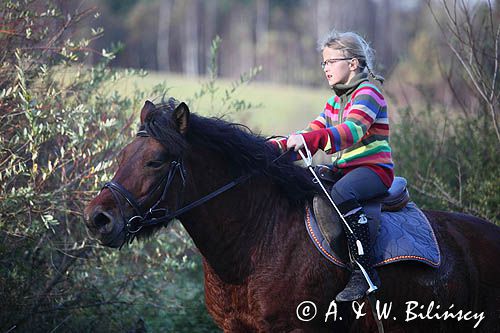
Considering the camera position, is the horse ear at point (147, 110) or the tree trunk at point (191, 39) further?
the tree trunk at point (191, 39)

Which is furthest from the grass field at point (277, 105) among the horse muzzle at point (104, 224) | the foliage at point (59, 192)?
the horse muzzle at point (104, 224)

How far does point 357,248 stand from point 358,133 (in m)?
0.80

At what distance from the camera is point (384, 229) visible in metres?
4.55

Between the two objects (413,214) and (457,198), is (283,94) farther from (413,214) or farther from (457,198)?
(413,214)

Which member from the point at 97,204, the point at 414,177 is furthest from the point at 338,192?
the point at 414,177

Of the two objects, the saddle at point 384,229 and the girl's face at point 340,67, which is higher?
the girl's face at point 340,67

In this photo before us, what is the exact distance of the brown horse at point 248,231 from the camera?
3.94m

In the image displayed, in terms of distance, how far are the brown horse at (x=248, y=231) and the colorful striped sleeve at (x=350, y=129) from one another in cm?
37

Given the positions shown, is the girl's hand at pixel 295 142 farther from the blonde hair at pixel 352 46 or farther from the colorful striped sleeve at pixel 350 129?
the blonde hair at pixel 352 46

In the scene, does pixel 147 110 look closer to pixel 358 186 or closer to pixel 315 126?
pixel 315 126

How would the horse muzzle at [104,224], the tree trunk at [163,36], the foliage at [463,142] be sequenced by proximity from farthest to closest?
the tree trunk at [163,36] < the foliage at [463,142] < the horse muzzle at [104,224]

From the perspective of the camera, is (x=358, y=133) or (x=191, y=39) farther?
(x=191, y=39)

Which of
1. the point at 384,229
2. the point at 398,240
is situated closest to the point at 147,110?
the point at 384,229

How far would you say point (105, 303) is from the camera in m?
5.98
